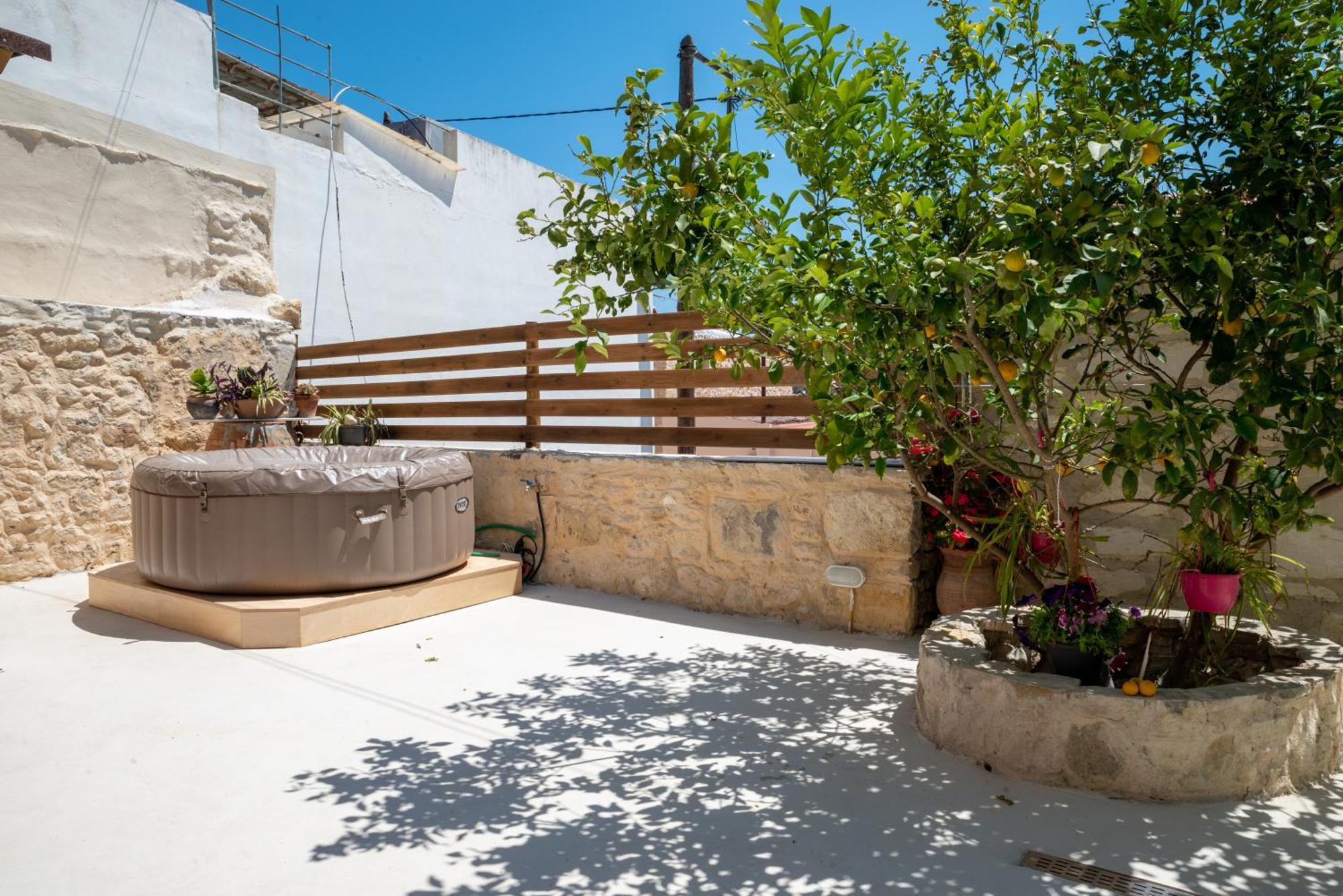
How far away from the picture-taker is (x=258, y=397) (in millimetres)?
5598

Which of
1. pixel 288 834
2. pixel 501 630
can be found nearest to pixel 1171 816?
pixel 288 834

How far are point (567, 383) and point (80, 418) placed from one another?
2.96 meters

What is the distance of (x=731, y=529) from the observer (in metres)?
4.37

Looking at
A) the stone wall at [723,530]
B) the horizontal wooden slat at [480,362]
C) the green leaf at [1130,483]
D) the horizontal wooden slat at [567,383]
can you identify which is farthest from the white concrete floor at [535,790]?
the horizontal wooden slat at [480,362]

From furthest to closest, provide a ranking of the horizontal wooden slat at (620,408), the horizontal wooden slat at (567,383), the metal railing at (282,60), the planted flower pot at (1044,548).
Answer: the metal railing at (282,60), the horizontal wooden slat at (567,383), the horizontal wooden slat at (620,408), the planted flower pot at (1044,548)

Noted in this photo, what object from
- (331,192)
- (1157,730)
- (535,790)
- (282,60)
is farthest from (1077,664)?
(282,60)

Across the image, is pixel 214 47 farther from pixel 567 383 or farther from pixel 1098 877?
pixel 1098 877

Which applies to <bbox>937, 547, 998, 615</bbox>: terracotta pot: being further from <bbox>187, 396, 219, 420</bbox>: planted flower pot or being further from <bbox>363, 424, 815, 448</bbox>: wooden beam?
<bbox>187, 396, 219, 420</bbox>: planted flower pot

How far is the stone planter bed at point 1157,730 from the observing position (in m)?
2.21

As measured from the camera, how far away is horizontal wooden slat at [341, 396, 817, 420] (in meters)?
4.15

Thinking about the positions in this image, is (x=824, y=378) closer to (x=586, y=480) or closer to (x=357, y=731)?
(x=357, y=731)

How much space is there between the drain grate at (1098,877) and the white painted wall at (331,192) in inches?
238

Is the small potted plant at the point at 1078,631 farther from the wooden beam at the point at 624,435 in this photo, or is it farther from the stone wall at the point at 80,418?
the stone wall at the point at 80,418

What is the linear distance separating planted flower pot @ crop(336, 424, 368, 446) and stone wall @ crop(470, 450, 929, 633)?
1.06 m
